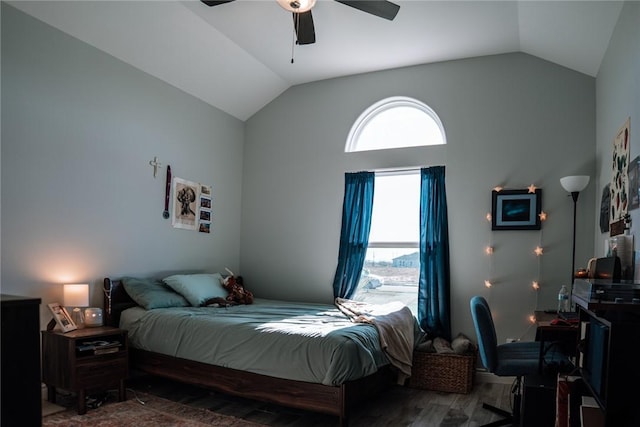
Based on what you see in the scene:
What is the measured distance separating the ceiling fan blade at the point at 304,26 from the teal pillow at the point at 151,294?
2503 millimetres

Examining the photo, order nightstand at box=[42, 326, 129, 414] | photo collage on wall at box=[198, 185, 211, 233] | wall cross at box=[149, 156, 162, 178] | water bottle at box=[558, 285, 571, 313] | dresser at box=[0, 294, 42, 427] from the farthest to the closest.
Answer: photo collage on wall at box=[198, 185, 211, 233] → wall cross at box=[149, 156, 162, 178] → water bottle at box=[558, 285, 571, 313] → nightstand at box=[42, 326, 129, 414] → dresser at box=[0, 294, 42, 427]

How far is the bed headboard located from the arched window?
2.73 m

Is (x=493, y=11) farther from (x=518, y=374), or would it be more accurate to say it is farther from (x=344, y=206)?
(x=518, y=374)

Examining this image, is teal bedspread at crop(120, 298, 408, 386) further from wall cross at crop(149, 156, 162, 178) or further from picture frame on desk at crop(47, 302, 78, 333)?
wall cross at crop(149, 156, 162, 178)

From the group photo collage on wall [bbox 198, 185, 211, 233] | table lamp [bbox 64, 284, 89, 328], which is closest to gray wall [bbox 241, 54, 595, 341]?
photo collage on wall [bbox 198, 185, 211, 233]

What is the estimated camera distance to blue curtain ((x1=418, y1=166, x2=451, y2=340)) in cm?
439

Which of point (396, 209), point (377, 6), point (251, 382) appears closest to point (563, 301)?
point (396, 209)

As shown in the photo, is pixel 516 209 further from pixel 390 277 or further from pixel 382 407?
pixel 382 407

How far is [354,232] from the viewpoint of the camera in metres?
4.90

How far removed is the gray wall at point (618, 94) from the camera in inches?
99.6

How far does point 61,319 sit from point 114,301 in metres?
0.54

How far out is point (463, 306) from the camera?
4.41m

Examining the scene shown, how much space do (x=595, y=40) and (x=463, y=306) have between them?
2.55 metres

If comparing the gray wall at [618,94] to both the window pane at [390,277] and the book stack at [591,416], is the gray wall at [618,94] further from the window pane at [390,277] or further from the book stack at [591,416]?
the window pane at [390,277]
